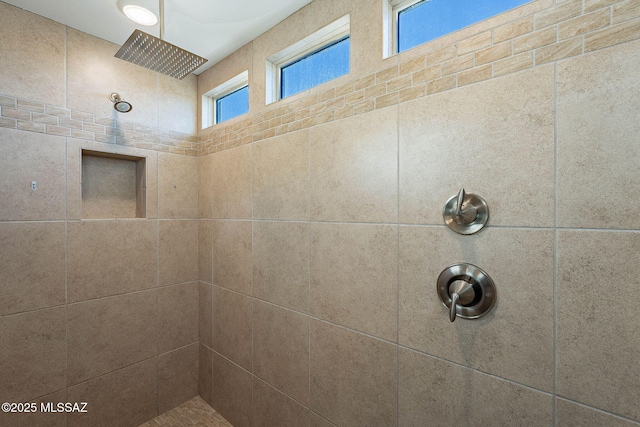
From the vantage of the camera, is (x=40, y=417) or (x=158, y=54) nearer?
(x=158, y=54)

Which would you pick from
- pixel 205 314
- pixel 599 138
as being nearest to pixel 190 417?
pixel 205 314

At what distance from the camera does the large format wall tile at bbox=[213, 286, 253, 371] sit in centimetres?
168

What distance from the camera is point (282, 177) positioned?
1.47 meters

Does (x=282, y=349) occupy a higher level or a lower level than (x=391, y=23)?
lower

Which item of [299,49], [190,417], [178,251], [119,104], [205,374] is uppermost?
[299,49]

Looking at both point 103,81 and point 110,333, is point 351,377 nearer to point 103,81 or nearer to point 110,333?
point 110,333

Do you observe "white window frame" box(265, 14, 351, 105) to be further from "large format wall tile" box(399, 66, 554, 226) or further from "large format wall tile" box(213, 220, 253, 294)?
"large format wall tile" box(213, 220, 253, 294)

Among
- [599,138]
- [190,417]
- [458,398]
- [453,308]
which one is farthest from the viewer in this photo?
[190,417]

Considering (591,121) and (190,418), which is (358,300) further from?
(190,418)

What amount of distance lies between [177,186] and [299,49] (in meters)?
1.17

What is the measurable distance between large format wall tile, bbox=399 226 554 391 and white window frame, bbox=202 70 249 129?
57.8 inches

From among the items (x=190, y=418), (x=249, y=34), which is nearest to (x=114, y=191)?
(x=249, y=34)

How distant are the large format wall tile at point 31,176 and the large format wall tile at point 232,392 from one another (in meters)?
1.25

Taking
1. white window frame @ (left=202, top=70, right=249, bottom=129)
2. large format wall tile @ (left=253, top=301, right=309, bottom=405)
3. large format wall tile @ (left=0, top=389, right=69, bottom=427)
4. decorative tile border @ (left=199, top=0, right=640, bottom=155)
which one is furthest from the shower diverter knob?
large format wall tile @ (left=0, top=389, right=69, bottom=427)
